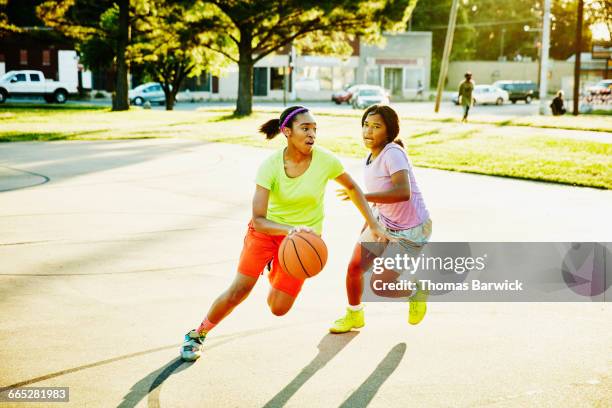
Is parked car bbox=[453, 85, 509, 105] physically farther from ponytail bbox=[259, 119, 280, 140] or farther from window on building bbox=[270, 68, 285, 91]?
ponytail bbox=[259, 119, 280, 140]

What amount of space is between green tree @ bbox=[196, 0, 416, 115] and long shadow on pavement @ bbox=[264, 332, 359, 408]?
1169 inches

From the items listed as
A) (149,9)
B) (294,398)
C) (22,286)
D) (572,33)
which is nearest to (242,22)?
(149,9)

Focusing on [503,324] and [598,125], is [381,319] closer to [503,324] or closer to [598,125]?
[503,324]

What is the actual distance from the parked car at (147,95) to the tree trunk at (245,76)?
19.5 meters

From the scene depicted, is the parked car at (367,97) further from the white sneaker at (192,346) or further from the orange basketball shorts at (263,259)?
the white sneaker at (192,346)

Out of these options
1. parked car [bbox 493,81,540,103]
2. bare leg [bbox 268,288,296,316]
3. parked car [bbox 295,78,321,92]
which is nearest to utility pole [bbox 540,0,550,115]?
parked car [bbox 493,81,540,103]

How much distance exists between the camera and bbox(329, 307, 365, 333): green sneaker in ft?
18.3

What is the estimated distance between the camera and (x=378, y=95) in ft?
168

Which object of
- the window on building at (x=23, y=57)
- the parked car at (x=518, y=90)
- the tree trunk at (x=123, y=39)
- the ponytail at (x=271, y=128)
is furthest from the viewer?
the window on building at (x=23, y=57)

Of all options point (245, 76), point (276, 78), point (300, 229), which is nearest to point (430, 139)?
point (245, 76)

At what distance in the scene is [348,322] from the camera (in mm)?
5590

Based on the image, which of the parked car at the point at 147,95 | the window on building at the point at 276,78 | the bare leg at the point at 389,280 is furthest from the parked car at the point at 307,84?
the bare leg at the point at 389,280

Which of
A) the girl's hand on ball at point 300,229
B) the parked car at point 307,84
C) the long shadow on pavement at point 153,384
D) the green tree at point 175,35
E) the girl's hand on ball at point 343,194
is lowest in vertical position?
the long shadow on pavement at point 153,384

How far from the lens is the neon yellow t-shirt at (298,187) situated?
4996 millimetres
